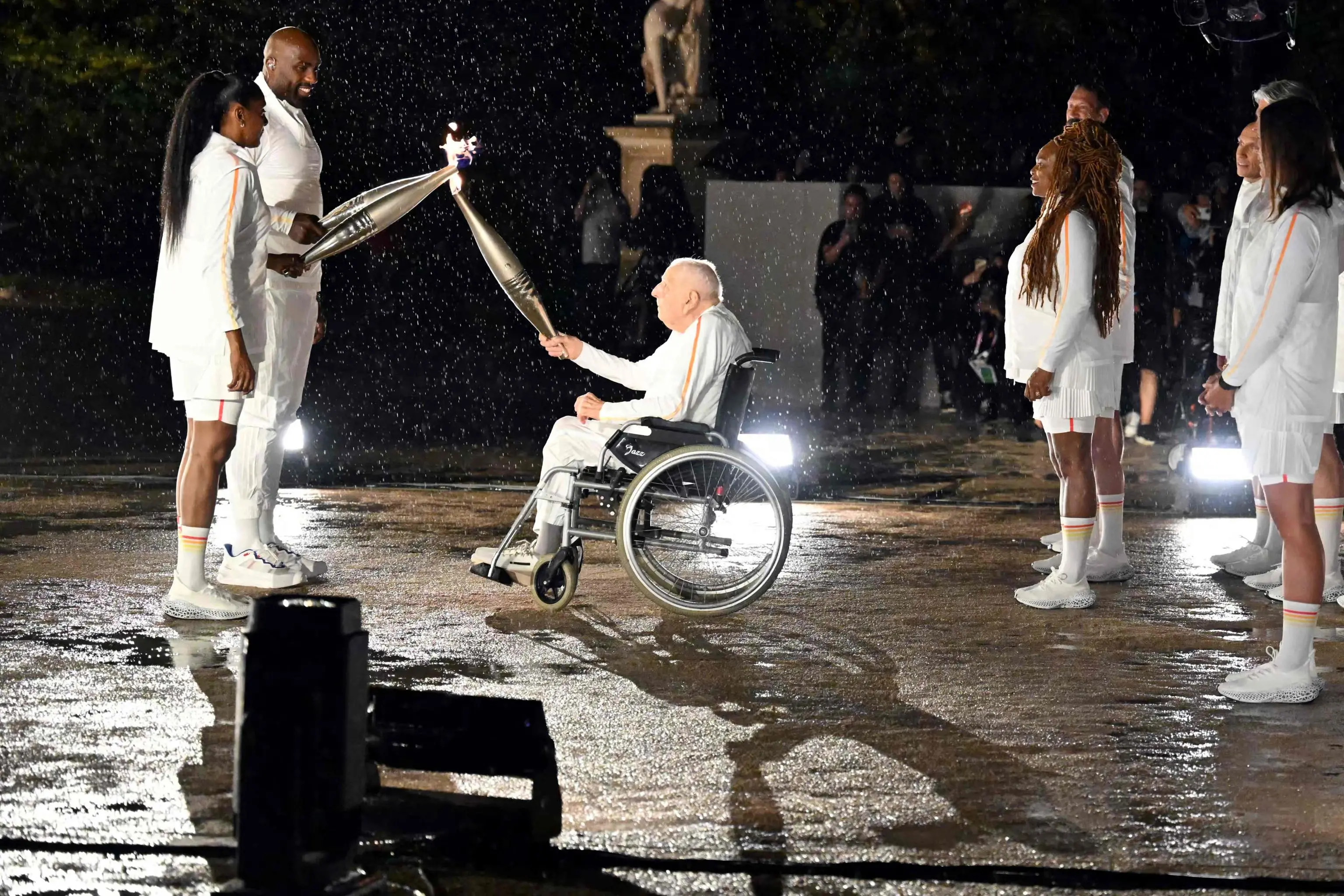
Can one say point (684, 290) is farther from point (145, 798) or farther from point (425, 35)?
point (425, 35)

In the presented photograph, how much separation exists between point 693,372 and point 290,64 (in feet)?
7.24

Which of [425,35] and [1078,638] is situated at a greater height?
[425,35]

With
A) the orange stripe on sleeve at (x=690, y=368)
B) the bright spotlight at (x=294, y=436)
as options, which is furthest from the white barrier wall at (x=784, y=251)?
the orange stripe on sleeve at (x=690, y=368)

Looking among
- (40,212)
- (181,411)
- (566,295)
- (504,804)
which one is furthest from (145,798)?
(40,212)

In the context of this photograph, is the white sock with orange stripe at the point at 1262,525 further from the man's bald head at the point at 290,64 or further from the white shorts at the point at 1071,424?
the man's bald head at the point at 290,64

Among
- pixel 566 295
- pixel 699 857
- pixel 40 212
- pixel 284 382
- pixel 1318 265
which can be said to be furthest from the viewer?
pixel 40 212

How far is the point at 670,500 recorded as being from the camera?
784 centimetres

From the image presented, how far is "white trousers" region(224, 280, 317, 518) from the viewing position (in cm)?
862

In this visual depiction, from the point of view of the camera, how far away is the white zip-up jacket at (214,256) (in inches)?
304

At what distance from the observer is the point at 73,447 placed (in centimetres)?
1395

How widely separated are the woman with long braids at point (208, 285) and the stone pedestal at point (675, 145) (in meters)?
12.2

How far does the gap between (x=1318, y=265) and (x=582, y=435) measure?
2.94 meters

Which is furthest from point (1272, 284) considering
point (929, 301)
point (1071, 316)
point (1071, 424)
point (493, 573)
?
point (929, 301)

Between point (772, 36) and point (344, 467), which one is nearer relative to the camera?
point (344, 467)
